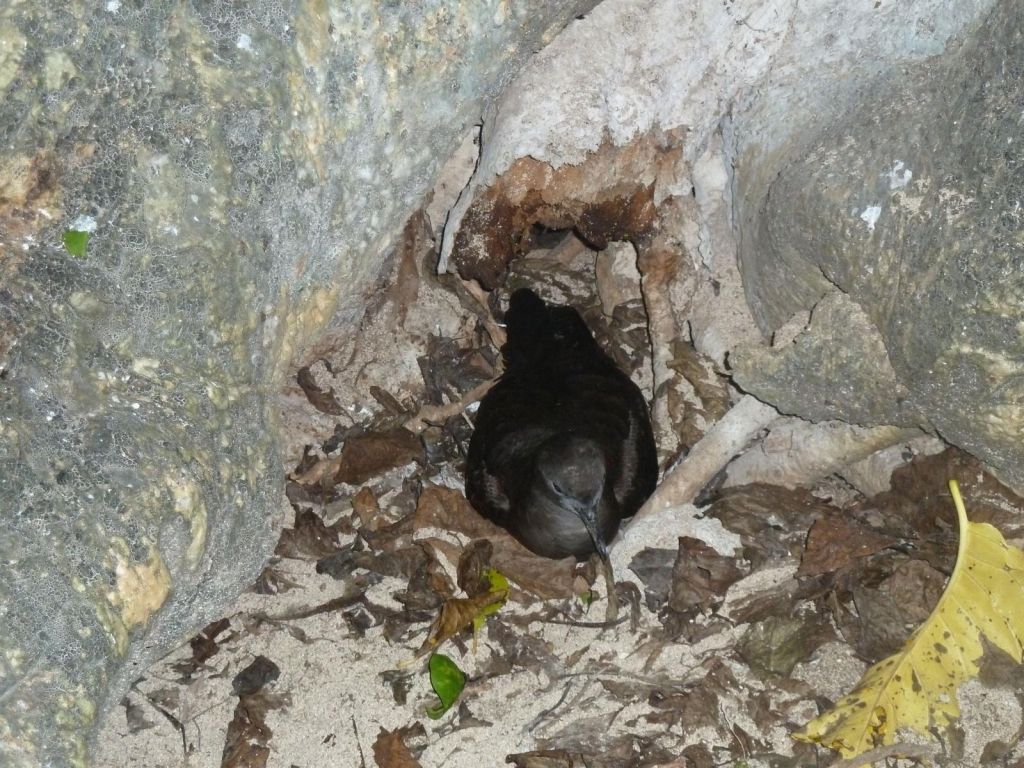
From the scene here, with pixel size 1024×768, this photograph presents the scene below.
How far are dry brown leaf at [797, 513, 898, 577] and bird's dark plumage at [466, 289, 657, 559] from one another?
34.6 inches

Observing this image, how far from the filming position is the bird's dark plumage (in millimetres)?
4402

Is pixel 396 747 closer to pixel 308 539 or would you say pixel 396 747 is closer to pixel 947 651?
A: pixel 308 539

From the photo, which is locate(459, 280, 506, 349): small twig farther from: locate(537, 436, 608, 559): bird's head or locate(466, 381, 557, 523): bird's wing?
locate(537, 436, 608, 559): bird's head

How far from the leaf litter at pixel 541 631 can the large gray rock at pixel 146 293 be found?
46.0 inches

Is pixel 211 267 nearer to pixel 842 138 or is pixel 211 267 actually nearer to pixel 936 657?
pixel 842 138

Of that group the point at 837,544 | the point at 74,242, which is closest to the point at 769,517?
the point at 837,544

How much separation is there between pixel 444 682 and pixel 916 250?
7.75ft

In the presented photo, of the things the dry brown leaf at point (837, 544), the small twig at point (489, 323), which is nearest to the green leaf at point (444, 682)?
the dry brown leaf at point (837, 544)

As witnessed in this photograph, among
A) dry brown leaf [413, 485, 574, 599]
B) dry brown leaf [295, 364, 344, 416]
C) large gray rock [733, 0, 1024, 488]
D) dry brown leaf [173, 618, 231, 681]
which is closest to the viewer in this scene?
A: large gray rock [733, 0, 1024, 488]

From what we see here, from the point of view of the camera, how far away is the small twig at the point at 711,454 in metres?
4.14

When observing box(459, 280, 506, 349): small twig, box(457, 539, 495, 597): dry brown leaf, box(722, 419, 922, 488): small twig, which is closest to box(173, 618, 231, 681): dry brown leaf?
box(457, 539, 495, 597): dry brown leaf

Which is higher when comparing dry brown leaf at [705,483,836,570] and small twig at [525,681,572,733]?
dry brown leaf at [705,483,836,570]

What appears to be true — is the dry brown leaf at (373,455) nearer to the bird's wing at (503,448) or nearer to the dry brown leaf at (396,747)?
the bird's wing at (503,448)

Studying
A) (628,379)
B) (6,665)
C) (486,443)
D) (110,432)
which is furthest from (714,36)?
(6,665)
